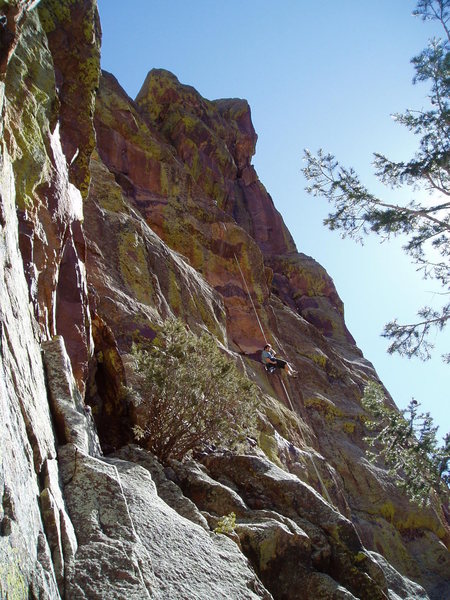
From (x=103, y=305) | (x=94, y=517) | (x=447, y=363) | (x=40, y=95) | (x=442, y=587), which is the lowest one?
(x=442, y=587)

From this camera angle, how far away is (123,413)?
34.9 feet

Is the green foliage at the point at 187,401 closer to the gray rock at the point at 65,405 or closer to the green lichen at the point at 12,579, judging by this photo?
the gray rock at the point at 65,405

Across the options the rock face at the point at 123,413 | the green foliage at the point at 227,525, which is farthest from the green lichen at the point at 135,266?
the green foliage at the point at 227,525

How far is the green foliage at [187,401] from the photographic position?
33.8 feet

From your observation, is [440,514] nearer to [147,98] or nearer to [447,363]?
[447,363]

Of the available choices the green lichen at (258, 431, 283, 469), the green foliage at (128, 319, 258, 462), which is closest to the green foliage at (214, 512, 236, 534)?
the green foliage at (128, 319, 258, 462)

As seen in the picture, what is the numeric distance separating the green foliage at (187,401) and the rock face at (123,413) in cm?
49

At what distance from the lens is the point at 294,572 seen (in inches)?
322

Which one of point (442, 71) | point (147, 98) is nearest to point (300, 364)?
point (442, 71)

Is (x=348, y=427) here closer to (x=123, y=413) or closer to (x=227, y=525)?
(x=123, y=413)

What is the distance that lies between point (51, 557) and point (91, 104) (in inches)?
450

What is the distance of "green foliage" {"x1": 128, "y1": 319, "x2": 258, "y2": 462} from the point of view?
10297mm

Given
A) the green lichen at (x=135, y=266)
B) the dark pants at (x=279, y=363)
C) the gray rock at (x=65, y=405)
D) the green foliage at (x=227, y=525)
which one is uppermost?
the green lichen at (x=135, y=266)

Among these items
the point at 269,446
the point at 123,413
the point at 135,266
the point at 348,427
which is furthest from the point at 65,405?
the point at 348,427
